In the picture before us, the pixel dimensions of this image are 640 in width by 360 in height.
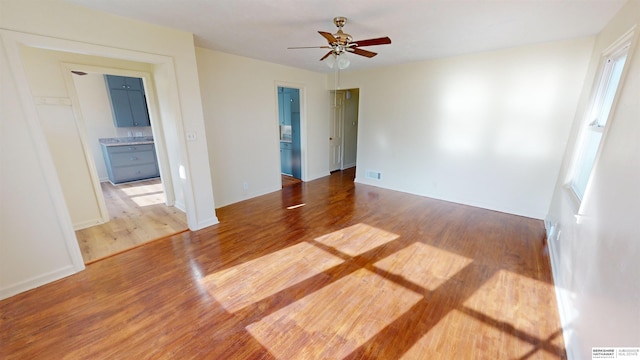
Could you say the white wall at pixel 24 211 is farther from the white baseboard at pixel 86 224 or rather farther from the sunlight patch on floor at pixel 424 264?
the sunlight patch on floor at pixel 424 264

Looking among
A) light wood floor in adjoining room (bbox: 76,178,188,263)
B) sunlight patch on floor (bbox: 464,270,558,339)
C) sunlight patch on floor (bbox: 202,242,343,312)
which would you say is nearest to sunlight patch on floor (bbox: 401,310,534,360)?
sunlight patch on floor (bbox: 464,270,558,339)

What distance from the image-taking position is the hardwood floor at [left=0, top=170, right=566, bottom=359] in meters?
1.63

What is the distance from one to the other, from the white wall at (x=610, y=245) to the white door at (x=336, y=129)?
14.6 feet

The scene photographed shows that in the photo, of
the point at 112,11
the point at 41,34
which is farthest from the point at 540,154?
the point at 41,34

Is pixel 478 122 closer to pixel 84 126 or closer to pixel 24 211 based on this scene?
pixel 24 211

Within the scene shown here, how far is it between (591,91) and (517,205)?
5.65 feet

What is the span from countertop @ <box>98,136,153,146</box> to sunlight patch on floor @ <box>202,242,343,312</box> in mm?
4635

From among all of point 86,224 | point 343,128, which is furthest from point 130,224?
point 343,128

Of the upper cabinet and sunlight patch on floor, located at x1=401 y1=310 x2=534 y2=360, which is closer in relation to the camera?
sunlight patch on floor, located at x1=401 y1=310 x2=534 y2=360

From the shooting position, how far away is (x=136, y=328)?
1766mm

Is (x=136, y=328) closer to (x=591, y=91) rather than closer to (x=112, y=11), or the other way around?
(x=112, y=11)

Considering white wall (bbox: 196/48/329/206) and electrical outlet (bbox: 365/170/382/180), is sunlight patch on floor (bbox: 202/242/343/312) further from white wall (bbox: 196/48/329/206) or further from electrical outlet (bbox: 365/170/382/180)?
electrical outlet (bbox: 365/170/382/180)

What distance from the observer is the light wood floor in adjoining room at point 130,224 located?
9.26 feet

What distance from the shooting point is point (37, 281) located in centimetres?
217
